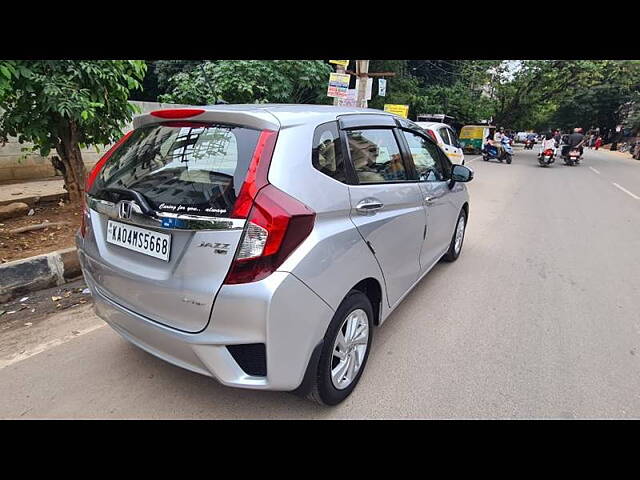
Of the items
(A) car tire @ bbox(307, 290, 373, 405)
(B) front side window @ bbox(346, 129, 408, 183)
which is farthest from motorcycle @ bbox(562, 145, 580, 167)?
(A) car tire @ bbox(307, 290, 373, 405)

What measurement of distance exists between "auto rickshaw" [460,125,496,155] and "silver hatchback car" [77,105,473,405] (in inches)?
848

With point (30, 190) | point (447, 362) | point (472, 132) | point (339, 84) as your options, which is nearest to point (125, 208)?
point (447, 362)

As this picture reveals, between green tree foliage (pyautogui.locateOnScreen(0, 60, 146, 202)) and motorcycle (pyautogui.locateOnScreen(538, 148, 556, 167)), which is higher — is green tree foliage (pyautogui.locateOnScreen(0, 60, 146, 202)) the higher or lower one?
the higher one

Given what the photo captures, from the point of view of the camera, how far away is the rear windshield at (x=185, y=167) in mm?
1750

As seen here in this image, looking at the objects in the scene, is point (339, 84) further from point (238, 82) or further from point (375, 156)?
point (375, 156)

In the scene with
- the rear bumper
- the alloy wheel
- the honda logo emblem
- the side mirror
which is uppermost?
the honda logo emblem

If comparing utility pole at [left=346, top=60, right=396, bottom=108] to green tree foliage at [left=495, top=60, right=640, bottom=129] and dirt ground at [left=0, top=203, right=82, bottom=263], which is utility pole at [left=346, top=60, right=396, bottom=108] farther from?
green tree foliage at [left=495, top=60, right=640, bottom=129]

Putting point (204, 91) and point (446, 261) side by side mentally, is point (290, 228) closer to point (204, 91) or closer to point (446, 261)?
point (446, 261)

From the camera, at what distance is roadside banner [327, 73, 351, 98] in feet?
27.5

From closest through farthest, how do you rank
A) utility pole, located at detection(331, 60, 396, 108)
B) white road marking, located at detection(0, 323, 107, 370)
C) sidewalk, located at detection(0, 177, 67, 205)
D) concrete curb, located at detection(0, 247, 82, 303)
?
white road marking, located at detection(0, 323, 107, 370) < concrete curb, located at detection(0, 247, 82, 303) < sidewalk, located at detection(0, 177, 67, 205) < utility pole, located at detection(331, 60, 396, 108)

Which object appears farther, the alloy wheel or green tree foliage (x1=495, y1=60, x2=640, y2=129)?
green tree foliage (x1=495, y1=60, x2=640, y2=129)

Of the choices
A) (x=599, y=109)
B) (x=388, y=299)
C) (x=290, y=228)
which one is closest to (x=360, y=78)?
(x=388, y=299)

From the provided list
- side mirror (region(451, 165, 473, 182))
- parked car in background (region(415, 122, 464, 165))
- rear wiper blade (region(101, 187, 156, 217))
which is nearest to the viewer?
rear wiper blade (region(101, 187, 156, 217))

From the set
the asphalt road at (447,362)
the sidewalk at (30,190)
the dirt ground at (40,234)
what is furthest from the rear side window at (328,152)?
the sidewalk at (30,190)
